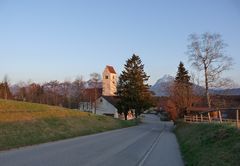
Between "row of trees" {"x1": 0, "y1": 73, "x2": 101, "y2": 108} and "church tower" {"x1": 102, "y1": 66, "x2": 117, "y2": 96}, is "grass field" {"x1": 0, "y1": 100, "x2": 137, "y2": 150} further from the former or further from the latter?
"church tower" {"x1": 102, "y1": 66, "x2": 117, "y2": 96}

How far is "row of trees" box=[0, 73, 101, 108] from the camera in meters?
106

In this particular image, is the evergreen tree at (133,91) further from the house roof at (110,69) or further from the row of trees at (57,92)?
the house roof at (110,69)

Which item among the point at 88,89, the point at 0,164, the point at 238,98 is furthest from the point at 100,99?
the point at 0,164

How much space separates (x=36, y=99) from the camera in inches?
4267

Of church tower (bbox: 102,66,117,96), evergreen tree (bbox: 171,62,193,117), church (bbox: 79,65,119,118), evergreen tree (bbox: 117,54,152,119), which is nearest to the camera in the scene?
evergreen tree (bbox: 171,62,193,117)

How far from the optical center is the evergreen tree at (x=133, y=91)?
242 ft

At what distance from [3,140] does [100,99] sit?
78677 millimetres

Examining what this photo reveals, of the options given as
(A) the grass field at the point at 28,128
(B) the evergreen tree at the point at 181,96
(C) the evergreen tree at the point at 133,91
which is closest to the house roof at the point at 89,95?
(C) the evergreen tree at the point at 133,91

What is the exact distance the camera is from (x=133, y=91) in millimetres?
73875

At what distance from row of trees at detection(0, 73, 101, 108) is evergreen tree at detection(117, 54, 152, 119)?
24.8 meters

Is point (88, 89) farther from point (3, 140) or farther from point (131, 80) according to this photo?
point (3, 140)

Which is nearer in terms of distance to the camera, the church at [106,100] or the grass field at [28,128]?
the grass field at [28,128]

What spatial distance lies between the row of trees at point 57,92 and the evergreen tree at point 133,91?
975 inches

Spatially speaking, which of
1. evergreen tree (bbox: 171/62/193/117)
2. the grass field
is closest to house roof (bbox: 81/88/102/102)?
evergreen tree (bbox: 171/62/193/117)
